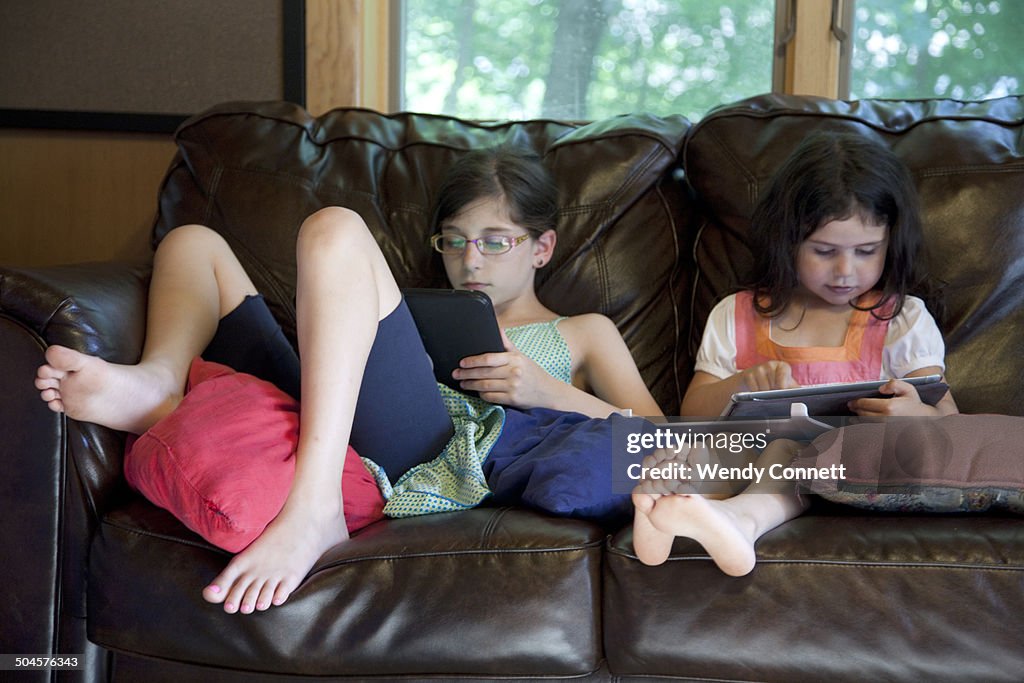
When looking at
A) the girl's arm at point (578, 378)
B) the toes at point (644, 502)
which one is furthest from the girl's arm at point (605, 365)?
the toes at point (644, 502)

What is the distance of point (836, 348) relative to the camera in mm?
1803

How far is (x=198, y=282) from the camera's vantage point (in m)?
1.68

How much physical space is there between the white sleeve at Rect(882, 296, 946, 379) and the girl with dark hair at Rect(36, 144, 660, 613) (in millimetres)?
424

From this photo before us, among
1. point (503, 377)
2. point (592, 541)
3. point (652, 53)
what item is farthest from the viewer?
point (652, 53)

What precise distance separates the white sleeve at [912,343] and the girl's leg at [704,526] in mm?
605

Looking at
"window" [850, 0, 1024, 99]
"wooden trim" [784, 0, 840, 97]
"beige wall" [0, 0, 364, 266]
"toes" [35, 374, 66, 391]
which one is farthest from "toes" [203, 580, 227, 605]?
"window" [850, 0, 1024, 99]

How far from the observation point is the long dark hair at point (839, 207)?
1.76m

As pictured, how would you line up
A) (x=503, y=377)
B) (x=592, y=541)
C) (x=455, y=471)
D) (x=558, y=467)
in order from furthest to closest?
(x=503, y=377)
(x=455, y=471)
(x=558, y=467)
(x=592, y=541)

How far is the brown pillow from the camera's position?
125 centimetres

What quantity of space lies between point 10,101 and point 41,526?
1588 mm

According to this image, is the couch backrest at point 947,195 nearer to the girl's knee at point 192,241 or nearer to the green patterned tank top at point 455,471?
the green patterned tank top at point 455,471

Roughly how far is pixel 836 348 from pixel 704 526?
752 millimetres

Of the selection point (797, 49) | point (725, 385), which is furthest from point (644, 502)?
point (797, 49)

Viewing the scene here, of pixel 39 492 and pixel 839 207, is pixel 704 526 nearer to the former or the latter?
pixel 839 207
